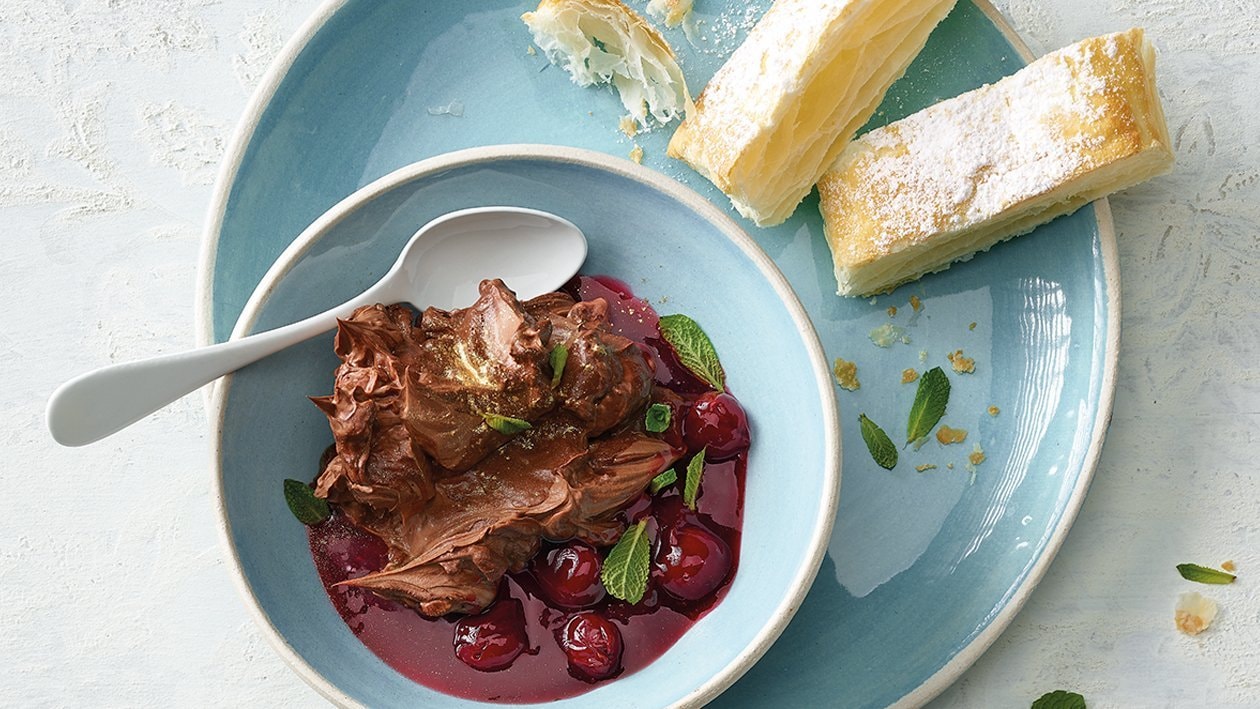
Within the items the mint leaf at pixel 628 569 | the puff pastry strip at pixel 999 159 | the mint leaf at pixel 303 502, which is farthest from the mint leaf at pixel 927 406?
the mint leaf at pixel 303 502

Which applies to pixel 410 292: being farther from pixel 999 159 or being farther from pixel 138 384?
pixel 999 159

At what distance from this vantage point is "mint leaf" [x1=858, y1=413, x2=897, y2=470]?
228cm

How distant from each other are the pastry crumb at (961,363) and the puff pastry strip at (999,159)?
23cm

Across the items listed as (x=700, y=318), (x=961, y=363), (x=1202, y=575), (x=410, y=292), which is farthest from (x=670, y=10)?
(x=1202, y=575)

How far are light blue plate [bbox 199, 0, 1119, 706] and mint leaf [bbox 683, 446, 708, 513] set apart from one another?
0.38 meters

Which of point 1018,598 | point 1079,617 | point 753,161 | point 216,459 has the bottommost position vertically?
point 1079,617

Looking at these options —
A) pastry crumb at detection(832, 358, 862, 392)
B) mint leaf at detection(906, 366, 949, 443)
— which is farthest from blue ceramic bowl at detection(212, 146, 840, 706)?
mint leaf at detection(906, 366, 949, 443)

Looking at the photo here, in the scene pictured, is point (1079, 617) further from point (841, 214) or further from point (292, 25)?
point (292, 25)

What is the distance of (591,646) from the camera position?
203 cm

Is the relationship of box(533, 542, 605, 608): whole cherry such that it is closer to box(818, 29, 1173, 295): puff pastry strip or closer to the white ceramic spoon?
the white ceramic spoon

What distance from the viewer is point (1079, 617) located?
94.2 inches

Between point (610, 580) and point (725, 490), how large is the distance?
1.02 ft

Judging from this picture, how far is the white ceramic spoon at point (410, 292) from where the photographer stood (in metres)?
1.91

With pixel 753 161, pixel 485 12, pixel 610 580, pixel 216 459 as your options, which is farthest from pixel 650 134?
pixel 216 459
